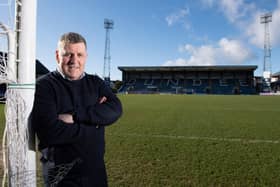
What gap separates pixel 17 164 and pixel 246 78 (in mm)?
61365

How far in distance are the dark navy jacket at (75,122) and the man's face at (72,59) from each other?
0.21 feet

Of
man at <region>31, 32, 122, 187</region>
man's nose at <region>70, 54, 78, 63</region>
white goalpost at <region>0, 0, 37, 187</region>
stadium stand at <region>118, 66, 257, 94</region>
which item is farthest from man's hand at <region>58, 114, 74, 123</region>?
stadium stand at <region>118, 66, 257, 94</region>

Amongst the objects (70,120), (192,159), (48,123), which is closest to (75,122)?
(70,120)

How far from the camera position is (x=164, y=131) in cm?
636

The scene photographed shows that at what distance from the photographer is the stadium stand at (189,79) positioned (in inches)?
2108

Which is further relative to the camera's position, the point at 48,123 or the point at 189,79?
the point at 189,79

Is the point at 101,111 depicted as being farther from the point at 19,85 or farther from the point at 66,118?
the point at 19,85

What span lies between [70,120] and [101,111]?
0.21 metres

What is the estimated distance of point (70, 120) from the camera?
121cm

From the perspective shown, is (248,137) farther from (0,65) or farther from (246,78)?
(246,78)

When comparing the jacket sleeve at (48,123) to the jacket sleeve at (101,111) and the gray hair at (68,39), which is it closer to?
the jacket sleeve at (101,111)

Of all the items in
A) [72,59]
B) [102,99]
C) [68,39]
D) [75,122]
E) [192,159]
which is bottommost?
[192,159]

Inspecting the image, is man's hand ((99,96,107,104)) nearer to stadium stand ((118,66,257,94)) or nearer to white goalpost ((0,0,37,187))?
white goalpost ((0,0,37,187))

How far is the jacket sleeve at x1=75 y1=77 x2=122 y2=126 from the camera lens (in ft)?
4.12
